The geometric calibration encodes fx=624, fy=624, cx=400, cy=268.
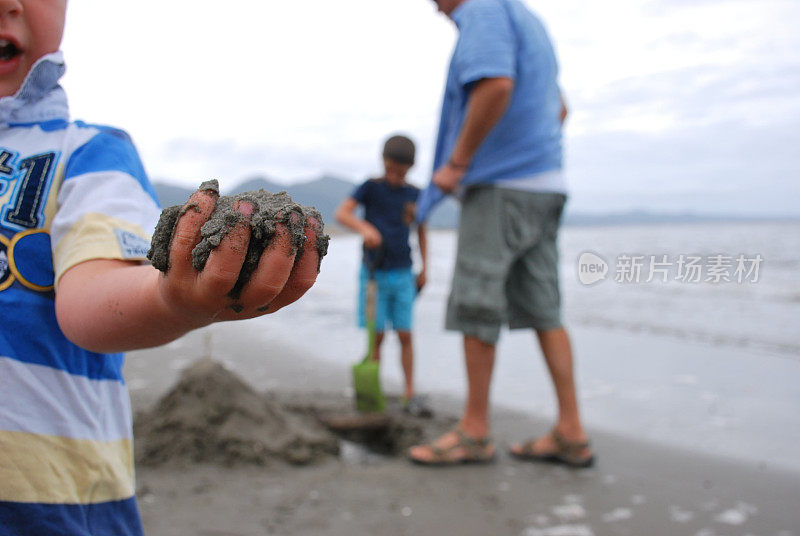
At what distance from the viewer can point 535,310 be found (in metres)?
2.79

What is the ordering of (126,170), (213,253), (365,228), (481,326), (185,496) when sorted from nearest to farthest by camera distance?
1. (213,253)
2. (126,170)
3. (185,496)
4. (481,326)
5. (365,228)

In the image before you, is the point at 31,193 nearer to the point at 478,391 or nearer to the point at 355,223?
the point at 478,391

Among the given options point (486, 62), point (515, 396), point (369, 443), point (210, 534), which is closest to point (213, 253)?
point (210, 534)

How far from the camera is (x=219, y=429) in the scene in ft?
8.93

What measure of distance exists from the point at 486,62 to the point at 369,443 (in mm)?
1900

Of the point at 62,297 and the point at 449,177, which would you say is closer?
the point at 62,297

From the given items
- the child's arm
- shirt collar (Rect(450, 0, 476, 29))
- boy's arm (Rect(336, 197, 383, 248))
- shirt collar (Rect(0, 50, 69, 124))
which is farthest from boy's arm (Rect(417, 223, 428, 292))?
the child's arm

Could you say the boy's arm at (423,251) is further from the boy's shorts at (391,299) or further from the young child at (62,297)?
the young child at (62,297)

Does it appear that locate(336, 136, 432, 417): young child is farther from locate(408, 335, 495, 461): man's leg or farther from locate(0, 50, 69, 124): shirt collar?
locate(0, 50, 69, 124): shirt collar

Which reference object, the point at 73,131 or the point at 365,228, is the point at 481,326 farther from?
the point at 73,131

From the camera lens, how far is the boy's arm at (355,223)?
11.1ft

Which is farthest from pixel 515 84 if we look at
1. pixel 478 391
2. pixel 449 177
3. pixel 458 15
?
pixel 478 391

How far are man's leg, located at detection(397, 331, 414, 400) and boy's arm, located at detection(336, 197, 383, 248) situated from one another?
1.99 ft

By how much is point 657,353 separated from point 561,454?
97.2 inches
